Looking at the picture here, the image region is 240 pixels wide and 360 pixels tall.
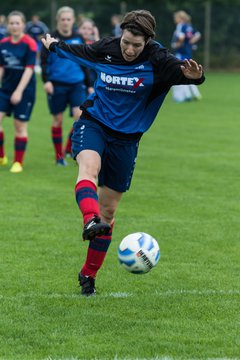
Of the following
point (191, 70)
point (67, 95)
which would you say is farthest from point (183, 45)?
point (191, 70)

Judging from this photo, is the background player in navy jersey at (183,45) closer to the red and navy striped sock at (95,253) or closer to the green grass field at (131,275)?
the green grass field at (131,275)

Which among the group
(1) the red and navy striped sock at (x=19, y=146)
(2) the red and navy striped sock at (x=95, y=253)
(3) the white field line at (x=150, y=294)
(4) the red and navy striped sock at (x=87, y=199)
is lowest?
(1) the red and navy striped sock at (x=19, y=146)

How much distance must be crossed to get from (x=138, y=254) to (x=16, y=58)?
676 cm

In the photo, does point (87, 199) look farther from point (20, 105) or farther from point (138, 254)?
point (20, 105)

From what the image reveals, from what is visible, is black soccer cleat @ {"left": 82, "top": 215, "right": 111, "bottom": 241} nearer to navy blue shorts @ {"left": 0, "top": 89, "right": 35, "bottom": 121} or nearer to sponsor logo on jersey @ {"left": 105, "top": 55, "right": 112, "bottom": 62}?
sponsor logo on jersey @ {"left": 105, "top": 55, "right": 112, "bottom": 62}

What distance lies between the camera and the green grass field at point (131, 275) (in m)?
5.06

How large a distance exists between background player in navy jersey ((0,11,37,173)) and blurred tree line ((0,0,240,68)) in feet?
93.3

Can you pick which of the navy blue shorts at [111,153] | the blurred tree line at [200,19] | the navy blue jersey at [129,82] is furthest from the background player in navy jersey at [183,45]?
the navy blue shorts at [111,153]

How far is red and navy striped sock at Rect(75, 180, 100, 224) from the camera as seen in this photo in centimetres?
554

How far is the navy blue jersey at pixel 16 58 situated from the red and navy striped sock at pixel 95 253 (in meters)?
6.04

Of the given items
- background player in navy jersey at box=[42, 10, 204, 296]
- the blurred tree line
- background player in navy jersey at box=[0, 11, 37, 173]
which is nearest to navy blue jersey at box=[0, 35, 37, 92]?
background player in navy jersey at box=[0, 11, 37, 173]

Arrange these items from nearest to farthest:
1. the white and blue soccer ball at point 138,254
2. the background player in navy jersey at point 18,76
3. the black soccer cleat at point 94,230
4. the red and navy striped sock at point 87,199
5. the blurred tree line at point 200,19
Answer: the black soccer cleat at point 94,230
the red and navy striped sock at point 87,199
the white and blue soccer ball at point 138,254
the background player in navy jersey at point 18,76
the blurred tree line at point 200,19

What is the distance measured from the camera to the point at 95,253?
20.3 feet

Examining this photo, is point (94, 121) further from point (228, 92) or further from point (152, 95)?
point (228, 92)
